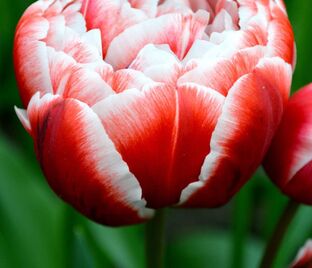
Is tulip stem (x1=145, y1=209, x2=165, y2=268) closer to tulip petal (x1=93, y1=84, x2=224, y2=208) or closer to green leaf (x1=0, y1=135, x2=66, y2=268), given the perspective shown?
tulip petal (x1=93, y1=84, x2=224, y2=208)

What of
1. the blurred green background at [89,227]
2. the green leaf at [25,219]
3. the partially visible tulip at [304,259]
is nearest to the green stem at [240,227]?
the blurred green background at [89,227]

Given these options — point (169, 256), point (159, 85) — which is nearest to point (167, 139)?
point (159, 85)

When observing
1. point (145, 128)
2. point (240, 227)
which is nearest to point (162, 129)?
point (145, 128)

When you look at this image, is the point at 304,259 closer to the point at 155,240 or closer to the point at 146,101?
the point at 155,240

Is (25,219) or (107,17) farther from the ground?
(107,17)

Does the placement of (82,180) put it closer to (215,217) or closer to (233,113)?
(233,113)

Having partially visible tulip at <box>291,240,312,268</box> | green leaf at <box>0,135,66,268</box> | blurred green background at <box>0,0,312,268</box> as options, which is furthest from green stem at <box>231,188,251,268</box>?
partially visible tulip at <box>291,240,312,268</box>

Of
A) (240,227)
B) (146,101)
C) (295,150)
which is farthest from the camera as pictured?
(240,227)
